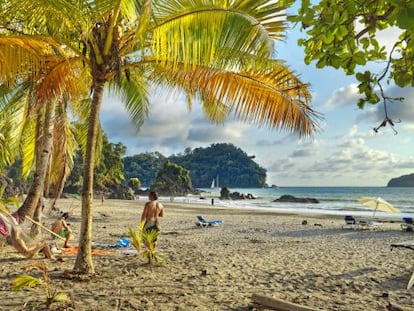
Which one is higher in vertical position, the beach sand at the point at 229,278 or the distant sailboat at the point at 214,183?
the distant sailboat at the point at 214,183

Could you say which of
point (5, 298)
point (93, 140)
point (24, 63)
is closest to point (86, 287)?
point (5, 298)

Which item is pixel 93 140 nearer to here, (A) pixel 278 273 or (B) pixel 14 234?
(B) pixel 14 234

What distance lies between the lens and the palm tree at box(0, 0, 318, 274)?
5.09 m

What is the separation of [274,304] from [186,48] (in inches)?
132

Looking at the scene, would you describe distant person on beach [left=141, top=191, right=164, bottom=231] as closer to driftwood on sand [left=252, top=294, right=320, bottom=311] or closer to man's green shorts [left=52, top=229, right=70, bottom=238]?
man's green shorts [left=52, top=229, right=70, bottom=238]

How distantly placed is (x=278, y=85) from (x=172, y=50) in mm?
1669

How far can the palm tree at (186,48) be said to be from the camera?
5086 mm

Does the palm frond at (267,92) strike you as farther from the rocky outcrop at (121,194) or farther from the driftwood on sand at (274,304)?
the rocky outcrop at (121,194)

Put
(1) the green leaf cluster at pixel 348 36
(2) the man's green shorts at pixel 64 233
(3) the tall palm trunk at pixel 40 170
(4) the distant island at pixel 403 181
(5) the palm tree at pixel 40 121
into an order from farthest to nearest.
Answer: (4) the distant island at pixel 403 181, (2) the man's green shorts at pixel 64 233, (3) the tall palm trunk at pixel 40 170, (5) the palm tree at pixel 40 121, (1) the green leaf cluster at pixel 348 36

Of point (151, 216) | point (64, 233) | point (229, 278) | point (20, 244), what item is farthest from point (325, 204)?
point (20, 244)

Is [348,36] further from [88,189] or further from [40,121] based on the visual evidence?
[40,121]

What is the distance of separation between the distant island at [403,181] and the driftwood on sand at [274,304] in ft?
455

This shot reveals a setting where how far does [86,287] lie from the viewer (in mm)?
5680

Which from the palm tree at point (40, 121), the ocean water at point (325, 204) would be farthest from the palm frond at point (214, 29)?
the ocean water at point (325, 204)
